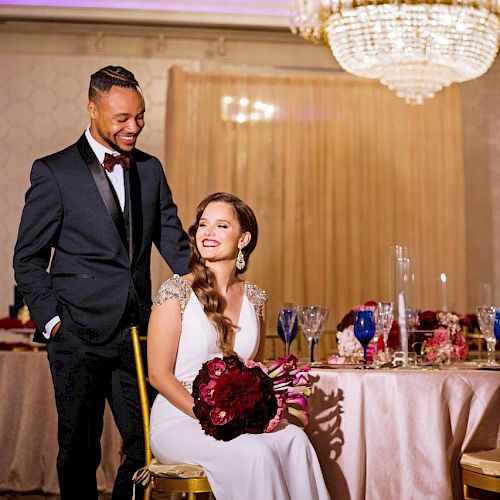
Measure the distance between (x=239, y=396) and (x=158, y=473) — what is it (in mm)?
409

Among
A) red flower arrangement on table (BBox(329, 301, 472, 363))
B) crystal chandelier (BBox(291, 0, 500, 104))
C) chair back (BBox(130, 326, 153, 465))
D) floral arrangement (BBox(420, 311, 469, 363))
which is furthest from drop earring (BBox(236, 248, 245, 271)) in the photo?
crystal chandelier (BBox(291, 0, 500, 104))

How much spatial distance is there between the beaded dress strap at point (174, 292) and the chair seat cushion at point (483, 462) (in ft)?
3.82

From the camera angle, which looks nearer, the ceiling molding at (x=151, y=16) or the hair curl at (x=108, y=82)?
the hair curl at (x=108, y=82)

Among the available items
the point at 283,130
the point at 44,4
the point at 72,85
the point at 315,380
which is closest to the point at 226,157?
the point at 283,130

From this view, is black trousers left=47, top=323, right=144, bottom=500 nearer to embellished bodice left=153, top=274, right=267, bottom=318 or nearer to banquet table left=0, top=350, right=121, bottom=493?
embellished bodice left=153, top=274, right=267, bottom=318

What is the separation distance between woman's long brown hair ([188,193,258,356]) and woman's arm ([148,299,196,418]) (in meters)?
0.12

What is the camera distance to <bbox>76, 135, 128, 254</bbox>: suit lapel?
113 inches

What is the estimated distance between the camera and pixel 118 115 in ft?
9.35

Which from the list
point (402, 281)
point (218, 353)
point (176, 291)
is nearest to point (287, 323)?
point (402, 281)

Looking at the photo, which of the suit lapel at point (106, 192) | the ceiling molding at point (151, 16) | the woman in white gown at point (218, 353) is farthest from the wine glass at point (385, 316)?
the ceiling molding at point (151, 16)

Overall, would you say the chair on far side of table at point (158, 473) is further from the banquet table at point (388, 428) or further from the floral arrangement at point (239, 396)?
the banquet table at point (388, 428)

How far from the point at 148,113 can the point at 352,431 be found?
→ 474cm

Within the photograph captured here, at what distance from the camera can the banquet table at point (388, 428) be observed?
3.06 metres

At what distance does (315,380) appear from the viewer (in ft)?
10.0
